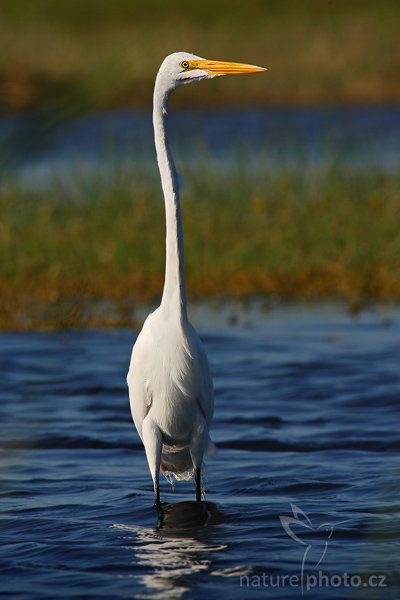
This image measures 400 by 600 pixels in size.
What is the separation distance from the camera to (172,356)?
15.3 ft

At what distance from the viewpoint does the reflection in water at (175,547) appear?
13.7ft

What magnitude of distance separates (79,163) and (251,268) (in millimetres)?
3372

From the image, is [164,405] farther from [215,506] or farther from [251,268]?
[251,268]

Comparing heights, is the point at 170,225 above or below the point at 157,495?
→ above

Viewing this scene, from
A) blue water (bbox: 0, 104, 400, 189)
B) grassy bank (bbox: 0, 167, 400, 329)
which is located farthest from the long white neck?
blue water (bbox: 0, 104, 400, 189)

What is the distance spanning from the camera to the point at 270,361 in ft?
27.3

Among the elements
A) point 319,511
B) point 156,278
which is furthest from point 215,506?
point 156,278

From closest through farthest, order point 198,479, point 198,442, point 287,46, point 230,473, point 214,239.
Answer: point 198,442 → point 198,479 → point 230,473 → point 214,239 → point 287,46

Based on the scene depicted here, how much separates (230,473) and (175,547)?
4.03 ft

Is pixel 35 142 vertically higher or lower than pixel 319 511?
higher

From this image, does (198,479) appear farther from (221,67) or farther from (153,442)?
(221,67)

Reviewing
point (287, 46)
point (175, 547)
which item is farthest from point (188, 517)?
point (287, 46)

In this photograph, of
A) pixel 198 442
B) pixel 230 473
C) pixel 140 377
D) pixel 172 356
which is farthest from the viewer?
pixel 230 473

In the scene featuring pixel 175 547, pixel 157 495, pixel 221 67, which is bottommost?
pixel 175 547
